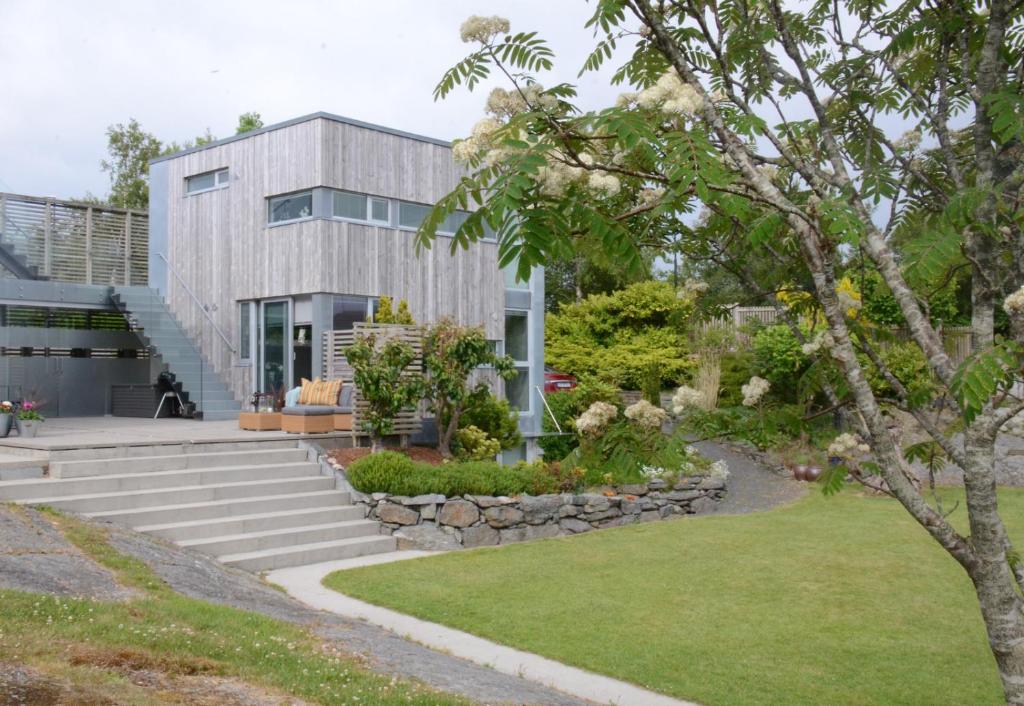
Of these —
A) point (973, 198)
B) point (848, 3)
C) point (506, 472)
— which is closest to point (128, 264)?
point (506, 472)

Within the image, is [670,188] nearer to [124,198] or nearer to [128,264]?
[128,264]

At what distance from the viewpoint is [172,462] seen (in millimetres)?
13453

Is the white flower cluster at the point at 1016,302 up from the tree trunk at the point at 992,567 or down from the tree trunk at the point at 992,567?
up

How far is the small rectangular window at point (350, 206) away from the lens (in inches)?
730

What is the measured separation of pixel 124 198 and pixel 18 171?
11.1 m

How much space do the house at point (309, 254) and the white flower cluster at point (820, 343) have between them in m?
14.1

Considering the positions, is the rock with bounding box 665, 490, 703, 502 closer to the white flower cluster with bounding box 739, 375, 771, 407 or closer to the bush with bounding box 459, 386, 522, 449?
the bush with bounding box 459, 386, 522, 449

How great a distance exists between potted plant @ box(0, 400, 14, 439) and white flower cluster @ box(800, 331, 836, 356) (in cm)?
1375

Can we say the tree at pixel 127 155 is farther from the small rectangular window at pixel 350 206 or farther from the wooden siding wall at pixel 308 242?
the small rectangular window at pixel 350 206

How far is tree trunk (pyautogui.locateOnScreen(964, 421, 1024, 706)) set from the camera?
4.56 meters

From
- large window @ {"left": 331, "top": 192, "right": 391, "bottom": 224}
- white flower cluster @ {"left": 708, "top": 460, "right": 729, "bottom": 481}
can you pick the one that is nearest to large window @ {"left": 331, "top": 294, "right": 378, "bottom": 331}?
large window @ {"left": 331, "top": 192, "right": 391, "bottom": 224}

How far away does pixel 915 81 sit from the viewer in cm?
628

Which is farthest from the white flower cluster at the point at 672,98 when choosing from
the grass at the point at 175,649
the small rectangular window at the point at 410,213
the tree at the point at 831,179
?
the small rectangular window at the point at 410,213

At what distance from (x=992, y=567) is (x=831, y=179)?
2238 mm
